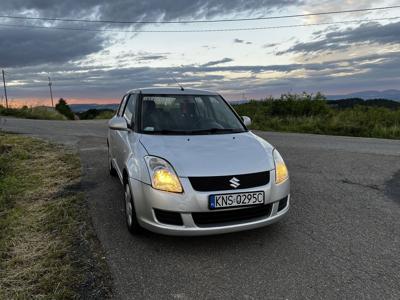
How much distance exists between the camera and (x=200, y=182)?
325cm

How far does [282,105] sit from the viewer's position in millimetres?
21000

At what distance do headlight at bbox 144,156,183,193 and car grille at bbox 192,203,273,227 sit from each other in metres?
0.32

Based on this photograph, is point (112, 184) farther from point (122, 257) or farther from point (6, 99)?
point (6, 99)

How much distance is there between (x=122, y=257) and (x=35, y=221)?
1492 mm

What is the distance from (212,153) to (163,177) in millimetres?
584

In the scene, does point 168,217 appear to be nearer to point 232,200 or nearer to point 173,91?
point 232,200

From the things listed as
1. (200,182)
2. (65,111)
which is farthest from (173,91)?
Answer: (65,111)

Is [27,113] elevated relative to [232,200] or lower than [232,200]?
elevated

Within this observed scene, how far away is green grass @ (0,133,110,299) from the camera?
2.80m

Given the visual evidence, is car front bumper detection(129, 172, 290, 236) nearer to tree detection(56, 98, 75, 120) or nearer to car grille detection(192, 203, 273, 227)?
car grille detection(192, 203, 273, 227)

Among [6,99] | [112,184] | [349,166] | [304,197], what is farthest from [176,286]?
[6,99]

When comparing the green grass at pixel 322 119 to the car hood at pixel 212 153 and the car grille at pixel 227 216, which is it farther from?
the car grille at pixel 227 216

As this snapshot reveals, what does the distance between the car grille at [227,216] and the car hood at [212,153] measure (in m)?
0.36

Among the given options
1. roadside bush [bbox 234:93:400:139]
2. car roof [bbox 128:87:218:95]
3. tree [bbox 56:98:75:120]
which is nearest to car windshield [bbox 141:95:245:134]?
car roof [bbox 128:87:218:95]
